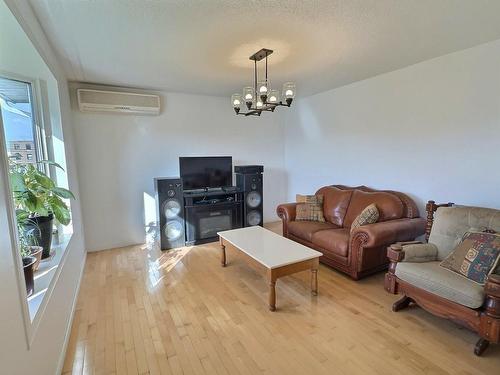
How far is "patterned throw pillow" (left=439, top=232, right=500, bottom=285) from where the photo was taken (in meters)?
1.94

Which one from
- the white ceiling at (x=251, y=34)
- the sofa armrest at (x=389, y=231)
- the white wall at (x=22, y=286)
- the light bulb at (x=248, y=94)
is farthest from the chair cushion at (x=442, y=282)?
the white wall at (x=22, y=286)

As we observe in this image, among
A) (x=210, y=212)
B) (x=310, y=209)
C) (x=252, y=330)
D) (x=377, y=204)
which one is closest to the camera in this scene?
(x=252, y=330)

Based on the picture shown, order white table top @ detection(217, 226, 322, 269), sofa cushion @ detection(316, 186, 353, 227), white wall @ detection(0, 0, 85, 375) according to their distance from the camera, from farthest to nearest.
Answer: sofa cushion @ detection(316, 186, 353, 227) < white table top @ detection(217, 226, 322, 269) < white wall @ detection(0, 0, 85, 375)

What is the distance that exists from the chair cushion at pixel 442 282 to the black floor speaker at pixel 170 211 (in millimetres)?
2927

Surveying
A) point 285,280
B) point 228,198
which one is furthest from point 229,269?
point 228,198

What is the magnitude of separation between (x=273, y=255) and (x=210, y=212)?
6.23 ft

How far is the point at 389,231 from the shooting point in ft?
9.03

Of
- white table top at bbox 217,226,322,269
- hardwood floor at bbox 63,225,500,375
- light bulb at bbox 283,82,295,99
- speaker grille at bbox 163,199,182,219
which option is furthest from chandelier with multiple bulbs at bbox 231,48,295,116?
hardwood floor at bbox 63,225,500,375

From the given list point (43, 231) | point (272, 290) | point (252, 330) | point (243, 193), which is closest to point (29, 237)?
point (43, 231)

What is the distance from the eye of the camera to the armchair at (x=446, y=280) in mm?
1766

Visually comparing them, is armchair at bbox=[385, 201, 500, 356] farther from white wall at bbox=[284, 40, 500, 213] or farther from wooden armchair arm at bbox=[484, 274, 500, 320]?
white wall at bbox=[284, 40, 500, 213]

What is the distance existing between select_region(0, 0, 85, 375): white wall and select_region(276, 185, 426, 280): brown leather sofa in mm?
2658

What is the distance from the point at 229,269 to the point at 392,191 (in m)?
2.34

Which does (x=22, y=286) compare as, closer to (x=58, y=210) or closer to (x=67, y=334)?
(x=58, y=210)
